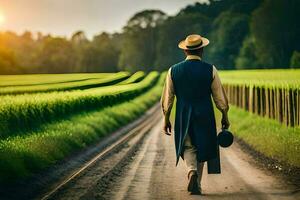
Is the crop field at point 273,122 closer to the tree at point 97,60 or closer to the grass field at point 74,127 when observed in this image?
the grass field at point 74,127

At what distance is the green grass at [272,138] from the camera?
49.8ft

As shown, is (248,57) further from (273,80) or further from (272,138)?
(272,138)

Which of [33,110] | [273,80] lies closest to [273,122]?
[33,110]

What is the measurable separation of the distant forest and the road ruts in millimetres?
70452

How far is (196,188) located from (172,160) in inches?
201

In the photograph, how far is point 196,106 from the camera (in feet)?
35.0

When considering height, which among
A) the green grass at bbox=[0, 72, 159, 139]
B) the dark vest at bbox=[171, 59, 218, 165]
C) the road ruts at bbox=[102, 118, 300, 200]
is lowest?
the road ruts at bbox=[102, 118, 300, 200]

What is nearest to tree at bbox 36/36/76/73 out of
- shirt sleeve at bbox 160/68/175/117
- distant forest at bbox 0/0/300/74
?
distant forest at bbox 0/0/300/74

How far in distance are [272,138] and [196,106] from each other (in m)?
7.93

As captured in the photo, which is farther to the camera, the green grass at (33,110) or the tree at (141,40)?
the tree at (141,40)

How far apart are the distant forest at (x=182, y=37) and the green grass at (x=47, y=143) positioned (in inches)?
2413

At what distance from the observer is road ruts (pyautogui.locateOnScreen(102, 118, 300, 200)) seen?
10.2 metres

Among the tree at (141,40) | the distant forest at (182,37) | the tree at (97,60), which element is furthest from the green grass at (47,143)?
the tree at (141,40)

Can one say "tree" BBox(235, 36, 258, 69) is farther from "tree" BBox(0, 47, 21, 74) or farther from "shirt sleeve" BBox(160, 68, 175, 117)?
"shirt sleeve" BBox(160, 68, 175, 117)
